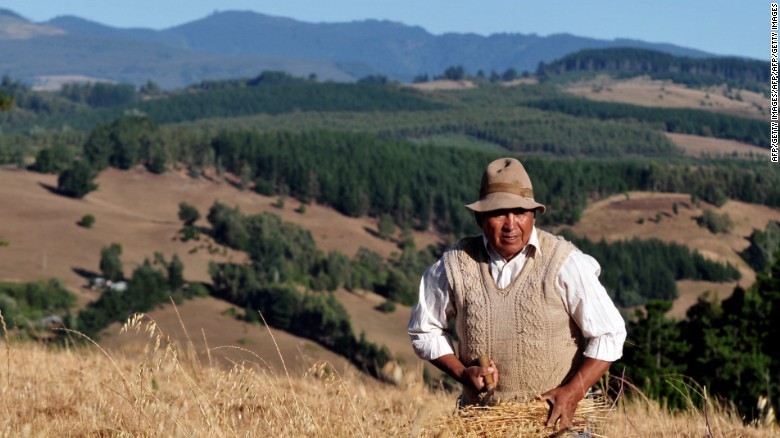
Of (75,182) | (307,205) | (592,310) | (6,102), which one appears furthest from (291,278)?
(592,310)

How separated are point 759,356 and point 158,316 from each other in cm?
5982

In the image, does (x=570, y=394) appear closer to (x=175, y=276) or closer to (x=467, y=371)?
(x=467, y=371)

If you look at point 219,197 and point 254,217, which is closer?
point 254,217

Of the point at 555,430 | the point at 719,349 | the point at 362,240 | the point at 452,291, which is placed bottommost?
the point at 362,240

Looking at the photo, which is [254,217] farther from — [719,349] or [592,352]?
[592,352]

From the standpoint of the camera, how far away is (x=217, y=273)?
363 feet

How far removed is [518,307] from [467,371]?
403 millimetres

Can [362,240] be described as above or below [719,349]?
below

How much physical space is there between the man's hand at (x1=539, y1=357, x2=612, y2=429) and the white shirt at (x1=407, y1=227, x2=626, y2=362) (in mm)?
63

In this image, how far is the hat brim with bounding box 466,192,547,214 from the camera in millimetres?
5426

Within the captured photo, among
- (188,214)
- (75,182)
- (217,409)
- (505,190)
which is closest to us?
(505,190)

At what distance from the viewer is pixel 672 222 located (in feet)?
535

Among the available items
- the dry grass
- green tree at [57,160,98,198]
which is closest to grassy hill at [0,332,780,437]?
the dry grass

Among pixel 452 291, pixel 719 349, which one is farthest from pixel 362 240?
pixel 452 291
